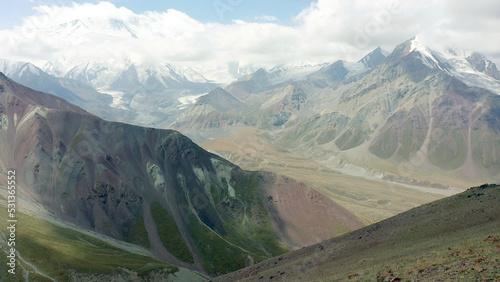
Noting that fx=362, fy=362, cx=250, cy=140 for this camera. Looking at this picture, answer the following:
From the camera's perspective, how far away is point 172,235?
630 feet

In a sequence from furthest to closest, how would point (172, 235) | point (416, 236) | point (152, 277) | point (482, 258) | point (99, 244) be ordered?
point (172, 235)
point (99, 244)
point (152, 277)
point (416, 236)
point (482, 258)

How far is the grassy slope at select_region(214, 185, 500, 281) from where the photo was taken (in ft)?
172

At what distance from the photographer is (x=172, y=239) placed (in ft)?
623

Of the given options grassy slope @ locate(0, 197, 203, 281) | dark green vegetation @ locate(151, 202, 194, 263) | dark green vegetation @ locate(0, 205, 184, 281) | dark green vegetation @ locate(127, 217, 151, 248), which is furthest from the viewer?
dark green vegetation @ locate(127, 217, 151, 248)

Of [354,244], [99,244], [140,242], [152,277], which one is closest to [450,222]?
[354,244]

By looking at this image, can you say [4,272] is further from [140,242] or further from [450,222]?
[450,222]

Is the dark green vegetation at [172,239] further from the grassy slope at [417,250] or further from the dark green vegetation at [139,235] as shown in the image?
the grassy slope at [417,250]

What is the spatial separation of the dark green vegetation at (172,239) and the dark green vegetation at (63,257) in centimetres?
3517

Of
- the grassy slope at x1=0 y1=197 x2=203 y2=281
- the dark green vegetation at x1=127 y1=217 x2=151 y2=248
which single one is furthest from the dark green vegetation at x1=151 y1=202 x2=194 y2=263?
the grassy slope at x1=0 y1=197 x2=203 y2=281

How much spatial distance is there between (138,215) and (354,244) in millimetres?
132423

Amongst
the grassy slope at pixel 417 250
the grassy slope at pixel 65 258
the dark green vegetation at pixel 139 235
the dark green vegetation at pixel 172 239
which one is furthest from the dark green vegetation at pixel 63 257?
the grassy slope at pixel 417 250

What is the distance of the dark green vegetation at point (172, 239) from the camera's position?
18240cm

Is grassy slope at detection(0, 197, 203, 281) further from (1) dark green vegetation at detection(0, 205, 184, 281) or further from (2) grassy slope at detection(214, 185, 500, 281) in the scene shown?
(2) grassy slope at detection(214, 185, 500, 281)

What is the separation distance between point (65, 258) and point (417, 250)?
10407 centimetres
